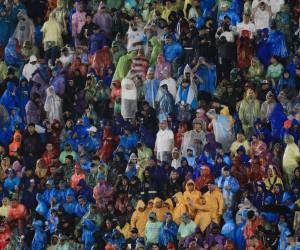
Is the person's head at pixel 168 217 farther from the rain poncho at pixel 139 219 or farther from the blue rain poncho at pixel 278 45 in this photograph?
the blue rain poncho at pixel 278 45

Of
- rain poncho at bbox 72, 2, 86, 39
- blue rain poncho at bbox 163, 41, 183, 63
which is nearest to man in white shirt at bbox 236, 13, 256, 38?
blue rain poncho at bbox 163, 41, 183, 63

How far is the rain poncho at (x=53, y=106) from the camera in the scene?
51625 millimetres

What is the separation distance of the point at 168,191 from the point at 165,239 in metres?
1.79

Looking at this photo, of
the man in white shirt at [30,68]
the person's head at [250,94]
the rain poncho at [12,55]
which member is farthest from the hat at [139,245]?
the rain poncho at [12,55]

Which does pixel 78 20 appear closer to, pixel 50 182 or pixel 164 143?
pixel 164 143

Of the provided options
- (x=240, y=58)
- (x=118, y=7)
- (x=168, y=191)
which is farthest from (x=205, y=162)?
(x=118, y=7)

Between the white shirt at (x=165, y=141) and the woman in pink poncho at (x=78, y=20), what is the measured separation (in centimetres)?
614

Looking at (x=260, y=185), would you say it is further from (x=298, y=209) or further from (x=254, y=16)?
(x=254, y=16)

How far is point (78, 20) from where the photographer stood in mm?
53906

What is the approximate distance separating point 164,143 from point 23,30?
818cm

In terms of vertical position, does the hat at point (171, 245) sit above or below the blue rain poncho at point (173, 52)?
below

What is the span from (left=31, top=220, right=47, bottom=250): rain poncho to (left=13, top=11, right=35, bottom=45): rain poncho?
8662 millimetres

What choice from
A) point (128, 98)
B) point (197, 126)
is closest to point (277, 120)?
point (197, 126)

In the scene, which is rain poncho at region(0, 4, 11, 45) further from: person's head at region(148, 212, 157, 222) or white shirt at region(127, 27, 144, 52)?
person's head at region(148, 212, 157, 222)
